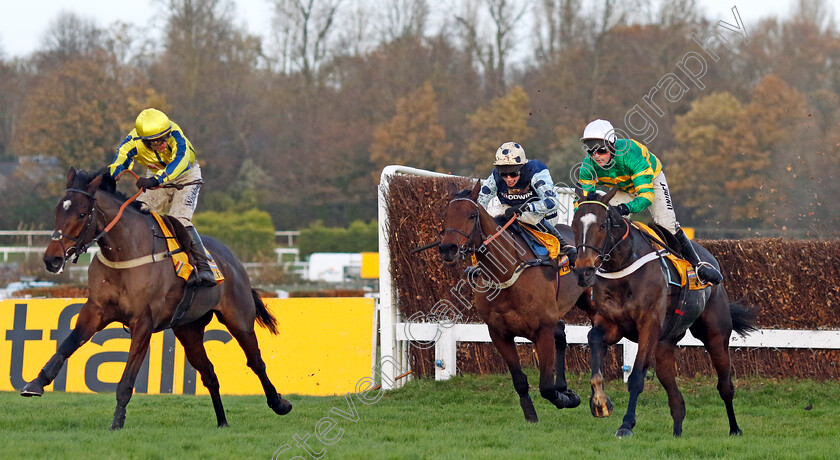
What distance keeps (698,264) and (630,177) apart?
A: 84cm

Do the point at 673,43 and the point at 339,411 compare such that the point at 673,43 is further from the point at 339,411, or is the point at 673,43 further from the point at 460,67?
the point at 339,411

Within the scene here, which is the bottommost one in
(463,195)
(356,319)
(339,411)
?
(339,411)

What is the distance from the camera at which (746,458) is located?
218 inches

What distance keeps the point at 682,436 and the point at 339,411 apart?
283 cm

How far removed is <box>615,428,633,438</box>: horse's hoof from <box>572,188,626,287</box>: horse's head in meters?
1.04

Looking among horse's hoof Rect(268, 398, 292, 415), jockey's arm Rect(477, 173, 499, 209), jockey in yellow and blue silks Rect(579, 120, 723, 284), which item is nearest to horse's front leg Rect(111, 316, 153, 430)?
horse's hoof Rect(268, 398, 292, 415)

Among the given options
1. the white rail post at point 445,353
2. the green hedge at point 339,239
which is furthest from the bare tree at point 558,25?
the white rail post at point 445,353

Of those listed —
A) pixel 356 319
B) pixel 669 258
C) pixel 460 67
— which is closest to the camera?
pixel 669 258

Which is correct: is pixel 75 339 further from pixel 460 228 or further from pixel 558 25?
pixel 558 25

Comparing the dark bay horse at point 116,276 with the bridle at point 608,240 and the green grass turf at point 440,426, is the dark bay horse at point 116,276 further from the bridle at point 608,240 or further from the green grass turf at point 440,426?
the bridle at point 608,240

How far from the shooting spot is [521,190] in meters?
7.48

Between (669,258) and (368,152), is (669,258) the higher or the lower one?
the lower one

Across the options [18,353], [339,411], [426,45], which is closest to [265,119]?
[426,45]

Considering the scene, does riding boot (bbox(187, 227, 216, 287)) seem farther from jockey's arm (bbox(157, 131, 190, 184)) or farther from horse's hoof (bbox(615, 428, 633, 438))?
horse's hoof (bbox(615, 428, 633, 438))
